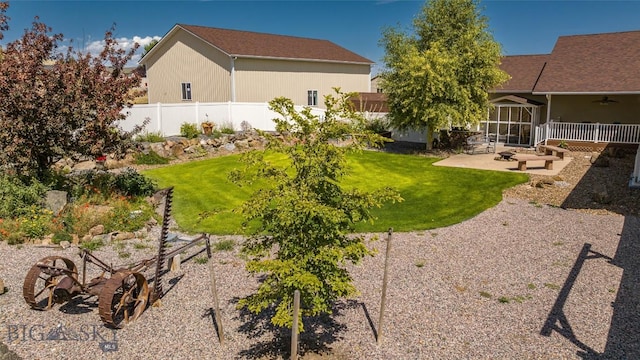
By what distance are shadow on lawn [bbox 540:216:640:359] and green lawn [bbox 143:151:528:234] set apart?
3.59m

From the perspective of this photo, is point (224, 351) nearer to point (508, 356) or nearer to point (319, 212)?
point (319, 212)

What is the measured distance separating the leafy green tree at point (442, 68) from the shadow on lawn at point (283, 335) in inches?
582

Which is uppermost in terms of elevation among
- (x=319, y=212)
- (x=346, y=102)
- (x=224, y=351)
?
(x=346, y=102)

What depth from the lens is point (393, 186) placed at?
445 inches

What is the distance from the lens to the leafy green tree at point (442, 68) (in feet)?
65.1

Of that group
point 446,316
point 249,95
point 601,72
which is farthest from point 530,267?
point 249,95

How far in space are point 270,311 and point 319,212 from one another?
280 cm

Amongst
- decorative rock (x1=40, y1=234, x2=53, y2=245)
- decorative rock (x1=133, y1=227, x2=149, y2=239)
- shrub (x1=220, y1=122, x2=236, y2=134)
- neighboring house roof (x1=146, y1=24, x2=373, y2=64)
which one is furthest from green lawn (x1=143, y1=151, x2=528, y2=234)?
neighboring house roof (x1=146, y1=24, x2=373, y2=64)

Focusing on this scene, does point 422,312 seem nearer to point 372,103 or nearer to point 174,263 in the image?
point 174,263

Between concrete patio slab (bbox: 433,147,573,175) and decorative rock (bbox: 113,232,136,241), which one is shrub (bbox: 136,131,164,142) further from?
concrete patio slab (bbox: 433,147,573,175)

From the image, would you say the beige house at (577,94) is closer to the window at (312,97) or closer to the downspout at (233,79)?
the window at (312,97)

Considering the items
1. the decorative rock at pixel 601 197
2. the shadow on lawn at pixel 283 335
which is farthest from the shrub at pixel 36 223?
the decorative rock at pixel 601 197

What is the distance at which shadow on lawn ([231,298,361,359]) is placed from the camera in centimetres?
594

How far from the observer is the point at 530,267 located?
869 centimetres
